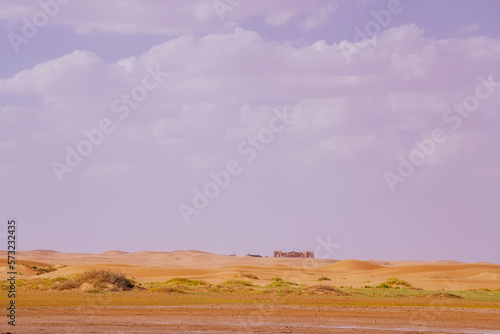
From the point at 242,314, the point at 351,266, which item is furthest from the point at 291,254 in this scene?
the point at 242,314

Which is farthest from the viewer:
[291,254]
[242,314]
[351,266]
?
[291,254]

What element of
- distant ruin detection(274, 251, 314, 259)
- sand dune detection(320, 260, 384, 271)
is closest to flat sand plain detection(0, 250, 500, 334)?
sand dune detection(320, 260, 384, 271)

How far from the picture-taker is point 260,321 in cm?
2678

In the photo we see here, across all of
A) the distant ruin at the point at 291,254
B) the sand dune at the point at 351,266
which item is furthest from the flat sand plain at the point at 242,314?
the distant ruin at the point at 291,254

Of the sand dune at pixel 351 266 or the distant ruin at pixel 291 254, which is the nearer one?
the sand dune at pixel 351 266

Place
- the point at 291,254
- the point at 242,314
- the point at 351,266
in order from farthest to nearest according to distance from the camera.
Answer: the point at 291,254 < the point at 351,266 < the point at 242,314

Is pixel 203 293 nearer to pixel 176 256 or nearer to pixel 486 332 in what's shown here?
pixel 486 332

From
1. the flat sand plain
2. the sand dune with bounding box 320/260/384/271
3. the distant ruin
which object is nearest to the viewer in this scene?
the flat sand plain

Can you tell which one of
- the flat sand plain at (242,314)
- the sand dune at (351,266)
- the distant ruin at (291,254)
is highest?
the distant ruin at (291,254)

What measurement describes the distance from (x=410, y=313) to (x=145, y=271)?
164 ft

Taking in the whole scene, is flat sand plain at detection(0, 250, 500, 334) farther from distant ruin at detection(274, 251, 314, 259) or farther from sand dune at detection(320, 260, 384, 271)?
distant ruin at detection(274, 251, 314, 259)

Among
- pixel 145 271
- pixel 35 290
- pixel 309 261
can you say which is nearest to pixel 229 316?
pixel 35 290

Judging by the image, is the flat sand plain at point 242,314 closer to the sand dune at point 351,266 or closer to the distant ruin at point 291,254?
the sand dune at point 351,266

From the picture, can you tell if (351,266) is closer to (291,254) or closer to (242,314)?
(291,254)
